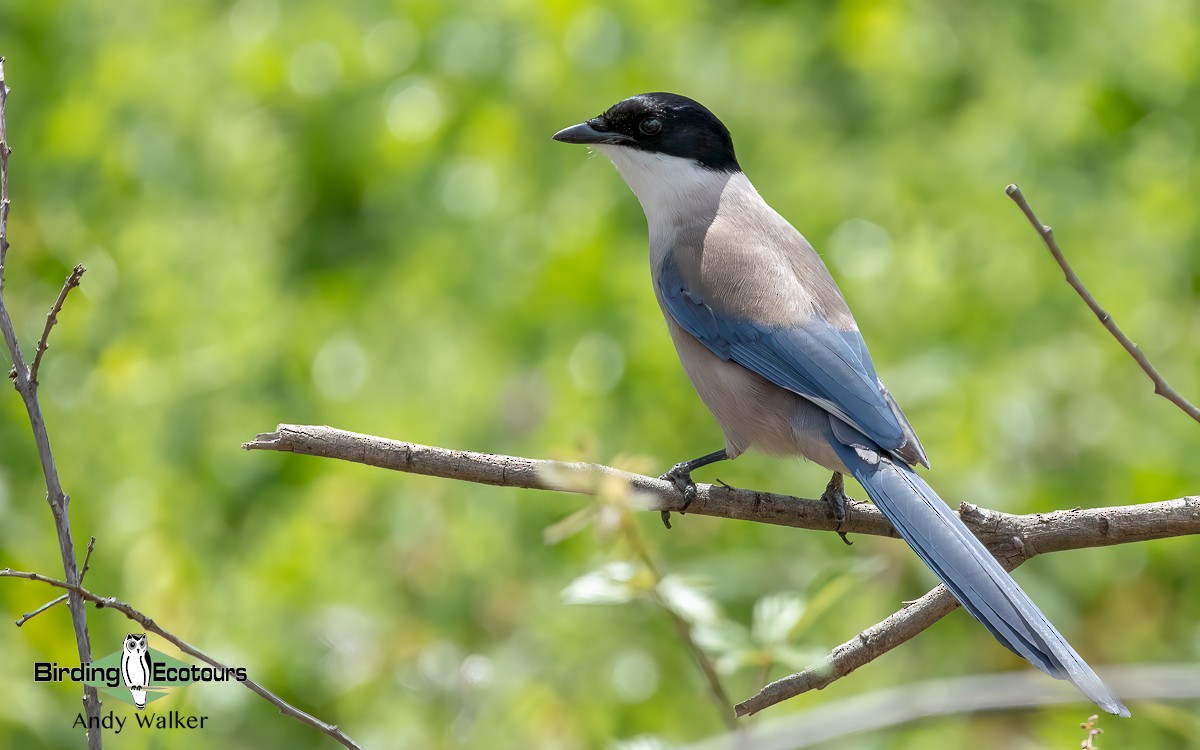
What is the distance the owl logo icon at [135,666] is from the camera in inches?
95.8

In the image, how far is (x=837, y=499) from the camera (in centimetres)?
336

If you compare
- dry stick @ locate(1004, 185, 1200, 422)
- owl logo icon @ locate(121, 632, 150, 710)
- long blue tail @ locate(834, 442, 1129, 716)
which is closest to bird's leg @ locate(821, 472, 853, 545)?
long blue tail @ locate(834, 442, 1129, 716)

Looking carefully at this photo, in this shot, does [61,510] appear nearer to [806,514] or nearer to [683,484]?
[683,484]

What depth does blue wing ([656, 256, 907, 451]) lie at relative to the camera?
3.44 metres

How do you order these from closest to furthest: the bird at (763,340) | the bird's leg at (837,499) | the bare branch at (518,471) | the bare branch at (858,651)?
the bare branch at (858,651)
the bare branch at (518,471)
the bird at (763,340)
the bird's leg at (837,499)

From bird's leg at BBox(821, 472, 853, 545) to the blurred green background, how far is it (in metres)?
0.20

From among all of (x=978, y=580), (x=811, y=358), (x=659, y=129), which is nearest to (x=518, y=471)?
(x=978, y=580)

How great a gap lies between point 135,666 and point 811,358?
6.23ft

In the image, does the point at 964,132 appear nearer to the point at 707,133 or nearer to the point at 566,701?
the point at 707,133

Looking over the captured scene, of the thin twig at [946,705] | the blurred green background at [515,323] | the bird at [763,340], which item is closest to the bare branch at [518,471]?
the bird at [763,340]

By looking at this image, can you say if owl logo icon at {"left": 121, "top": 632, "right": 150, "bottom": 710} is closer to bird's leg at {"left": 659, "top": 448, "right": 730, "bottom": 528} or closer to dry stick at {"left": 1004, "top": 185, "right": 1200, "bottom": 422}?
bird's leg at {"left": 659, "top": 448, "right": 730, "bottom": 528}

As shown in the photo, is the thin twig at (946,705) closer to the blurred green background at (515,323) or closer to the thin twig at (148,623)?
the blurred green background at (515,323)

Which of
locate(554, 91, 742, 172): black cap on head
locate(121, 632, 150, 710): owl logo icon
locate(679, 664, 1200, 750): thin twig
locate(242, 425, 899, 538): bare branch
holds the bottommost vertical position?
locate(679, 664, 1200, 750): thin twig

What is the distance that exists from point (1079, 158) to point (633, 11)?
2303 millimetres
